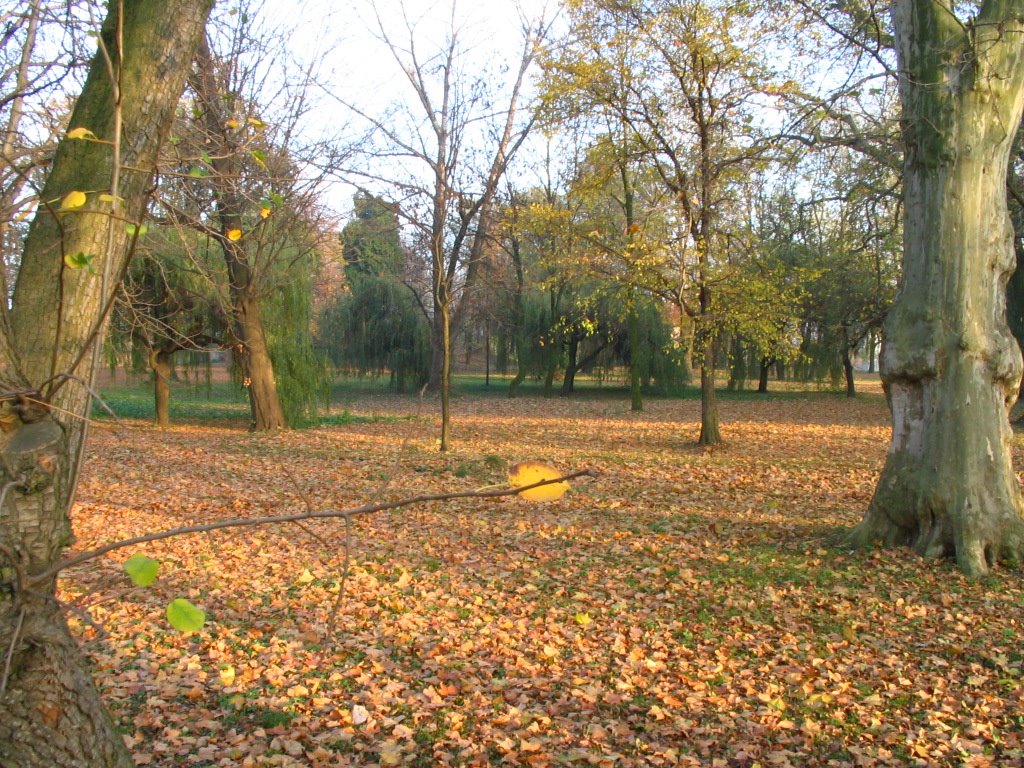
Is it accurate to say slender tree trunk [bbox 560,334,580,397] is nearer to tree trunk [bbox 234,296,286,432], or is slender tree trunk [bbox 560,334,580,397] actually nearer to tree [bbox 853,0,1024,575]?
tree trunk [bbox 234,296,286,432]

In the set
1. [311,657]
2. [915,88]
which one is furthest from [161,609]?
[915,88]

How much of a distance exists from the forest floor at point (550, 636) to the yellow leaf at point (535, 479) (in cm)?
9

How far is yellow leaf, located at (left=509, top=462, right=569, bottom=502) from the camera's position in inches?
60.6

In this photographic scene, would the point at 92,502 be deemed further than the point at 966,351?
Yes

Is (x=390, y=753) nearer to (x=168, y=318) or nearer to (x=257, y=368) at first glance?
(x=257, y=368)

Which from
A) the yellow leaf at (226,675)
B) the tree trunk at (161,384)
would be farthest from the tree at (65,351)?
the tree trunk at (161,384)

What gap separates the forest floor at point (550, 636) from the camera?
3.88m

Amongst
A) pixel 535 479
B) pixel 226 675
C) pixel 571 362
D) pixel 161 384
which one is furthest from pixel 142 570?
pixel 571 362

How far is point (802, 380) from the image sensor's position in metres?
32.6

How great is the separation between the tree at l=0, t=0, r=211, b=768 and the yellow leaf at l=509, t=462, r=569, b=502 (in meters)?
1.13

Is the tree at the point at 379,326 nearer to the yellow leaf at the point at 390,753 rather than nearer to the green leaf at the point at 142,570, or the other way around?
the yellow leaf at the point at 390,753

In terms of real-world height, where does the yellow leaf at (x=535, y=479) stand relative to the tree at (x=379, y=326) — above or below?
below

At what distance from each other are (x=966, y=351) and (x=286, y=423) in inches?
597

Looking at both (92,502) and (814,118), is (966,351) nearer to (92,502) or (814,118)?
(814,118)
